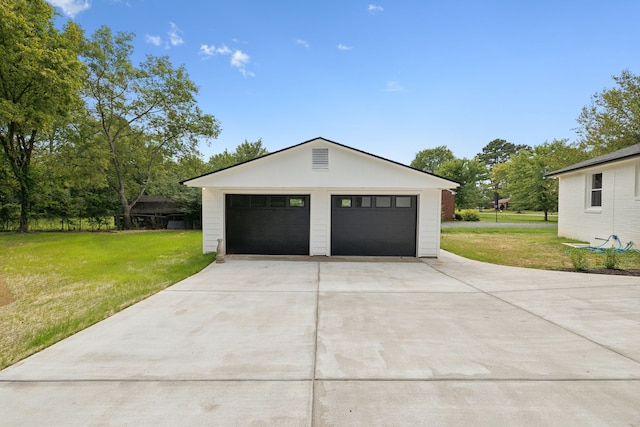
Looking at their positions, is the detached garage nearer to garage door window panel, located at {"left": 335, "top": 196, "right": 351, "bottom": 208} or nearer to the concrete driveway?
garage door window panel, located at {"left": 335, "top": 196, "right": 351, "bottom": 208}

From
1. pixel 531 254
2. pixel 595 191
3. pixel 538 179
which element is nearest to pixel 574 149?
pixel 538 179

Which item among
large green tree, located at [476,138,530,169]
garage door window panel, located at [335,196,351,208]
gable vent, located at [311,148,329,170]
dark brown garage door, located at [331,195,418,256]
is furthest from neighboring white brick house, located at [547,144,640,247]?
large green tree, located at [476,138,530,169]

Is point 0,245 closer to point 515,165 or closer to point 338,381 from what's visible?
point 338,381

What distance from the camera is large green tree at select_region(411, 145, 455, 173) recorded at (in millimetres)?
54531

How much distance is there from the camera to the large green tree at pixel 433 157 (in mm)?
54531

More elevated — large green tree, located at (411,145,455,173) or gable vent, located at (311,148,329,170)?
large green tree, located at (411,145,455,173)

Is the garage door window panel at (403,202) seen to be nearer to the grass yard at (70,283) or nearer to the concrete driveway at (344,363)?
the concrete driveway at (344,363)

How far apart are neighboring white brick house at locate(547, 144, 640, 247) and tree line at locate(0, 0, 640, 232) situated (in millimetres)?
11448

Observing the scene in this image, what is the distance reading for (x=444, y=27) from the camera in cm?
1127

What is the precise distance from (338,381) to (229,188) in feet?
25.6

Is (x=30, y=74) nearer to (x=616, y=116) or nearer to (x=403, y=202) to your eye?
(x=403, y=202)

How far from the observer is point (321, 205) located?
9.53m

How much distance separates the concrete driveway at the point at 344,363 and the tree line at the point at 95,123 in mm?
16447

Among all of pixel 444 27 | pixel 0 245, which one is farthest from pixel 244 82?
pixel 0 245
